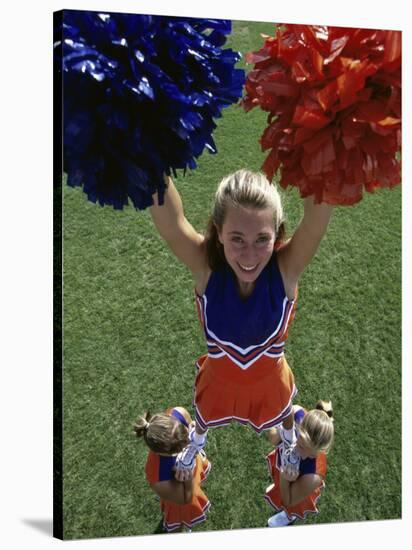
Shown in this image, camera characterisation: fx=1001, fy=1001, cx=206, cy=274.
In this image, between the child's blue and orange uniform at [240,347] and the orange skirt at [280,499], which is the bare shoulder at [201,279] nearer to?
the child's blue and orange uniform at [240,347]

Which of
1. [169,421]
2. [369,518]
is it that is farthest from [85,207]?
[369,518]

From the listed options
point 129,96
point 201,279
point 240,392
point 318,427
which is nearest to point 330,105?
point 129,96

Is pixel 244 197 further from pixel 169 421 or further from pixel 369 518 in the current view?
pixel 369 518

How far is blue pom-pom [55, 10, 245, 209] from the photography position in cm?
422

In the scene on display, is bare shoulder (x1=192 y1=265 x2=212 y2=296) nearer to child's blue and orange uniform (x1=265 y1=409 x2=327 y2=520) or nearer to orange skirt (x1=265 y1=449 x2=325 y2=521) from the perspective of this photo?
child's blue and orange uniform (x1=265 y1=409 x2=327 y2=520)

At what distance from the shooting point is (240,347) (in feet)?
15.4

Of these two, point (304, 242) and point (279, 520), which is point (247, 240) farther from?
point (279, 520)

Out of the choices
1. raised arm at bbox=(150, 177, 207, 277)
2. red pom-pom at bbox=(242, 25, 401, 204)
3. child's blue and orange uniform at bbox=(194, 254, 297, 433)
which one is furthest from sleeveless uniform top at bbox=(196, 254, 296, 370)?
red pom-pom at bbox=(242, 25, 401, 204)

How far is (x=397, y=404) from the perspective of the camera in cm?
512

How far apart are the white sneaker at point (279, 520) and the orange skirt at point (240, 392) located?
1.49ft

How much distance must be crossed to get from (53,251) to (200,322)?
79cm

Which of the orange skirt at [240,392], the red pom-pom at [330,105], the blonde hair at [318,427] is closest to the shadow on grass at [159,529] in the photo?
the orange skirt at [240,392]

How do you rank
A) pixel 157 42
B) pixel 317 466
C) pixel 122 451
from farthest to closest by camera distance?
pixel 317 466 → pixel 122 451 → pixel 157 42

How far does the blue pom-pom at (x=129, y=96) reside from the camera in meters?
4.22
